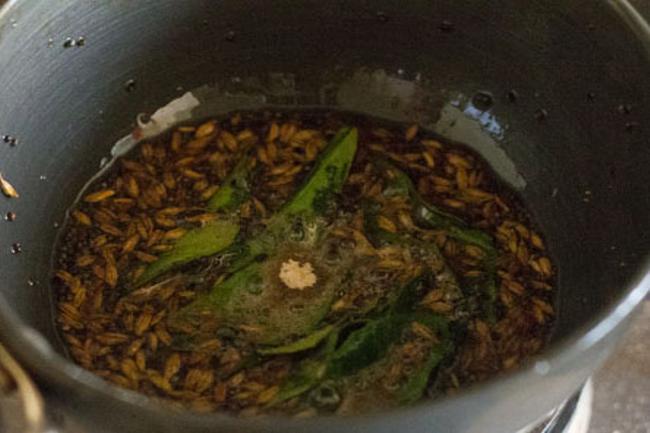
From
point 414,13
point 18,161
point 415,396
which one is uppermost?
point 414,13

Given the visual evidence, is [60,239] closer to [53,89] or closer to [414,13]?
[53,89]

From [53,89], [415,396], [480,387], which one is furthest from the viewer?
[53,89]

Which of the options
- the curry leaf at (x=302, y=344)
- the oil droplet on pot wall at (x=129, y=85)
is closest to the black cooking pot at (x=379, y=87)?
the oil droplet on pot wall at (x=129, y=85)

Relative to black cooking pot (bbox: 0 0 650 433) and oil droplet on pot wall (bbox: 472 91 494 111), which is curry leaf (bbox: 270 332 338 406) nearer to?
black cooking pot (bbox: 0 0 650 433)

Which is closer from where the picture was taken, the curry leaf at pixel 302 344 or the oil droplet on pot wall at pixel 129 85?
the curry leaf at pixel 302 344

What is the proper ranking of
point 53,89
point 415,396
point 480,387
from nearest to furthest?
point 480,387, point 415,396, point 53,89

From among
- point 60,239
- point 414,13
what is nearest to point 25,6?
point 60,239

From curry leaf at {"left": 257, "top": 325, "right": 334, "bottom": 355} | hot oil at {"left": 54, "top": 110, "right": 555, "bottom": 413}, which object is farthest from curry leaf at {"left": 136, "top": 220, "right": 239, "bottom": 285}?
curry leaf at {"left": 257, "top": 325, "right": 334, "bottom": 355}

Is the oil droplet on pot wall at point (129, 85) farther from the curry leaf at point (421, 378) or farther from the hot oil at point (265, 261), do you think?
the curry leaf at point (421, 378)
